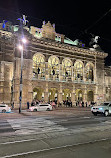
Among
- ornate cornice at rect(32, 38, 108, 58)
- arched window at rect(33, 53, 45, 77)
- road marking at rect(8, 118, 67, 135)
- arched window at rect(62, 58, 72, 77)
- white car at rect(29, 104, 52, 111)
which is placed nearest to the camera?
road marking at rect(8, 118, 67, 135)

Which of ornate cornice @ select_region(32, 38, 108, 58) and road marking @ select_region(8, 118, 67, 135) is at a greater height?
ornate cornice @ select_region(32, 38, 108, 58)

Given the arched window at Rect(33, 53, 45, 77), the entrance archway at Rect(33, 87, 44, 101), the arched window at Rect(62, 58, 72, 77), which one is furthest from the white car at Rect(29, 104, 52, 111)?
the arched window at Rect(62, 58, 72, 77)

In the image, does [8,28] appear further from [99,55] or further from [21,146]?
[21,146]

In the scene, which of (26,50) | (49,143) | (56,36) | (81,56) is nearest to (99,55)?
(81,56)

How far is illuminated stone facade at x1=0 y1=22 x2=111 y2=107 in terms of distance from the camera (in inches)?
1135

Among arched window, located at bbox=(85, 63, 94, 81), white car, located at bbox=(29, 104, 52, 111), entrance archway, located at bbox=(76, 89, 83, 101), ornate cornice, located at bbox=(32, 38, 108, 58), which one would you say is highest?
ornate cornice, located at bbox=(32, 38, 108, 58)

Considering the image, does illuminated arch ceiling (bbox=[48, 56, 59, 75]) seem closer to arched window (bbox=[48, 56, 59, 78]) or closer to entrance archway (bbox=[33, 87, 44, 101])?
arched window (bbox=[48, 56, 59, 78])

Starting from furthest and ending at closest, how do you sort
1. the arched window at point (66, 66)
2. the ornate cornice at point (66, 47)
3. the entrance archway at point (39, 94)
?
1. the arched window at point (66, 66)
2. the entrance archway at point (39, 94)
3. the ornate cornice at point (66, 47)

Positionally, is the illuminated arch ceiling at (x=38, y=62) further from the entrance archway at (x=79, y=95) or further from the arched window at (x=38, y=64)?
the entrance archway at (x=79, y=95)

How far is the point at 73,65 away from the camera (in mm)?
35562

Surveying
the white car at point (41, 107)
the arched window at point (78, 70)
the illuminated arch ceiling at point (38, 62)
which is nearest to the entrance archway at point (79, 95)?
the arched window at point (78, 70)

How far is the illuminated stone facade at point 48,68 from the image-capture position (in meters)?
28.8

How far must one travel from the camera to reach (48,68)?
32875 millimetres

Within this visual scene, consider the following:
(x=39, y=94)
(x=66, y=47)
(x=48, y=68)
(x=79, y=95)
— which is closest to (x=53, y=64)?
(x=48, y=68)
